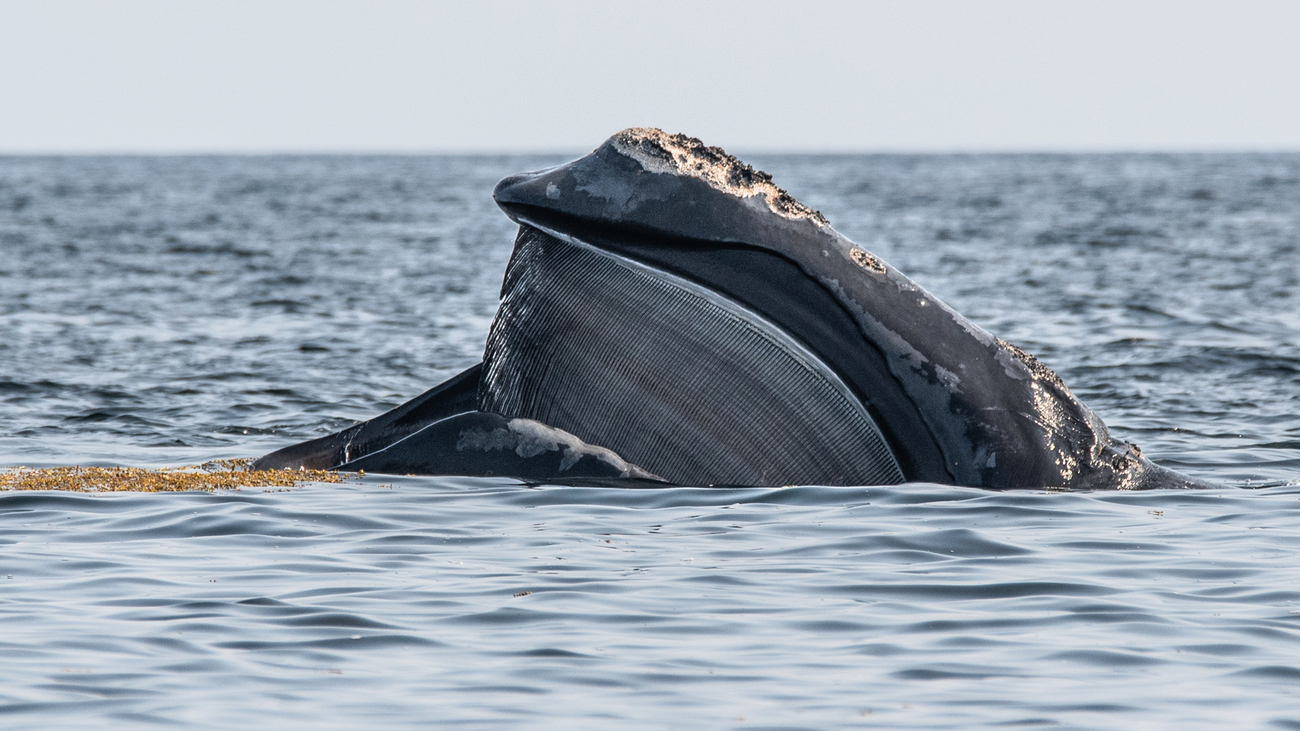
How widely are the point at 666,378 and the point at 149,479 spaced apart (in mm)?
3478

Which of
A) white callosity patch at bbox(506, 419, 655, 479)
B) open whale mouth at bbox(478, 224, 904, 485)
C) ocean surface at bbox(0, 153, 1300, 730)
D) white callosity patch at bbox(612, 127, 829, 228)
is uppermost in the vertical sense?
white callosity patch at bbox(612, 127, 829, 228)

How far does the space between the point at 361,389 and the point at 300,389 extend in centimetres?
59

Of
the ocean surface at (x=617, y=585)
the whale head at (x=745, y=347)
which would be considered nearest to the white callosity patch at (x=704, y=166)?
the whale head at (x=745, y=347)

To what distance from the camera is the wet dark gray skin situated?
865cm

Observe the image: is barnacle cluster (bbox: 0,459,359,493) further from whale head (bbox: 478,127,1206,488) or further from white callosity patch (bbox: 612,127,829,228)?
white callosity patch (bbox: 612,127,829,228)

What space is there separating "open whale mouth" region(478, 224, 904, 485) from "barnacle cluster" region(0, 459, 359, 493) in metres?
1.39

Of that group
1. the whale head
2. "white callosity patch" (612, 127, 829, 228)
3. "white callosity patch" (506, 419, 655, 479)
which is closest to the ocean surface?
"white callosity patch" (506, 419, 655, 479)

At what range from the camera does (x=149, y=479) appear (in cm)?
996

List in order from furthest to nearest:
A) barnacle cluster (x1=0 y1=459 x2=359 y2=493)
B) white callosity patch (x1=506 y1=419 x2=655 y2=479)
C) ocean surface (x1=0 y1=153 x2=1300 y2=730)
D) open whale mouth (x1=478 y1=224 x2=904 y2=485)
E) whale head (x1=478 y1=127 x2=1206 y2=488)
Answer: barnacle cluster (x1=0 y1=459 x2=359 y2=493)
white callosity patch (x1=506 y1=419 x2=655 y2=479)
open whale mouth (x1=478 y1=224 x2=904 y2=485)
whale head (x1=478 y1=127 x2=1206 y2=488)
ocean surface (x1=0 y1=153 x2=1300 y2=730)

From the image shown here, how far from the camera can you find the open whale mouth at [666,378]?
344 inches

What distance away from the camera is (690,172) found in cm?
882

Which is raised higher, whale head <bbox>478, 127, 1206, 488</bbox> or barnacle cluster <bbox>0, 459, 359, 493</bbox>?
whale head <bbox>478, 127, 1206, 488</bbox>

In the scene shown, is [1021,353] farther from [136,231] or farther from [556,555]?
[136,231]

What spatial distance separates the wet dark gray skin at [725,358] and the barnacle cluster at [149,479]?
1.15 meters
